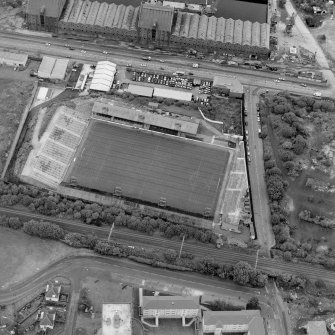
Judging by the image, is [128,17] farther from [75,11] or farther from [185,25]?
[185,25]

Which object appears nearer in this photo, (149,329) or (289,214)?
(149,329)

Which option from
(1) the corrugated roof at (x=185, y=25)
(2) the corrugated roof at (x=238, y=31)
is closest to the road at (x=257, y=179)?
(2) the corrugated roof at (x=238, y=31)

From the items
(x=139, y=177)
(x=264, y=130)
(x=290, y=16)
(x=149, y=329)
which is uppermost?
(x=290, y=16)

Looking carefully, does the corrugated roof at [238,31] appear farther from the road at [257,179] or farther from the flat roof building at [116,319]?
the flat roof building at [116,319]

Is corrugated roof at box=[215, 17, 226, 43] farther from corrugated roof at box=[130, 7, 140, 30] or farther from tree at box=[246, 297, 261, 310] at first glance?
tree at box=[246, 297, 261, 310]

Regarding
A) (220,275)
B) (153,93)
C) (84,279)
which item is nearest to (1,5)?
(153,93)

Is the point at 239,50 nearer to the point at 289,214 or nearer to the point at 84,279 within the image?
the point at 289,214

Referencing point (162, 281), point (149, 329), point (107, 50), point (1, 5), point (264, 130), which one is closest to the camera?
point (149, 329)
